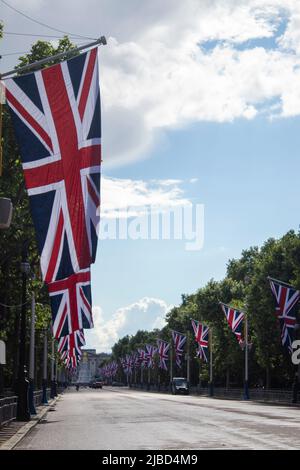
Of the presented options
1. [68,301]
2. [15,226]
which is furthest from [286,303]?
[68,301]

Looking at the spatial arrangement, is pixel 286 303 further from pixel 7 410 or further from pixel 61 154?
pixel 61 154

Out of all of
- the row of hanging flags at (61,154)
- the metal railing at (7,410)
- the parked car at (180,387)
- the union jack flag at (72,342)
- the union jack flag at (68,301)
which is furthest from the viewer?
the parked car at (180,387)

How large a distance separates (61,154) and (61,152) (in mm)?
41

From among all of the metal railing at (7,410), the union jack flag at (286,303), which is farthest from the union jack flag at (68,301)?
the union jack flag at (286,303)

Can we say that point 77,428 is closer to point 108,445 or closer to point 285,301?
point 108,445

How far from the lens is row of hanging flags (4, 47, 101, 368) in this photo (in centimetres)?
1532

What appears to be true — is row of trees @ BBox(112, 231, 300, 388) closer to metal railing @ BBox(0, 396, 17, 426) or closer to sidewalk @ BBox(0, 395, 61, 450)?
metal railing @ BBox(0, 396, 17, 426)

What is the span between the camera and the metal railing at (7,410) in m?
24.8

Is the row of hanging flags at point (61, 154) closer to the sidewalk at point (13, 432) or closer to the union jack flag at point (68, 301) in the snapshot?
the sidewalk at point (13, 432)

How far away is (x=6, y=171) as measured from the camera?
34.9 meters

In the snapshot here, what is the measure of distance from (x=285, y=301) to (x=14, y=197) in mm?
20869

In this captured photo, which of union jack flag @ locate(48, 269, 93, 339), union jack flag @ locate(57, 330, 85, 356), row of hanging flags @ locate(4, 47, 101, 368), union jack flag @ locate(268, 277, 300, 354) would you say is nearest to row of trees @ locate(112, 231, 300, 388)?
union jack flag @ locate(268, 277, 300, 354)

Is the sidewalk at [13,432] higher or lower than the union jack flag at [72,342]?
lower

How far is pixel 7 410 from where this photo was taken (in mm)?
26453
